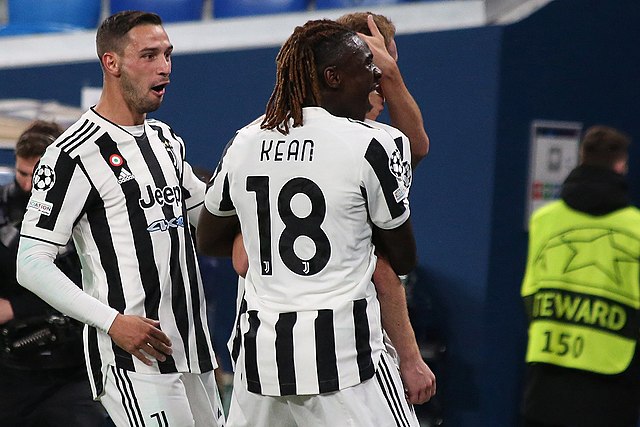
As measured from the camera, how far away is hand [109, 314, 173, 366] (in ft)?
11.2

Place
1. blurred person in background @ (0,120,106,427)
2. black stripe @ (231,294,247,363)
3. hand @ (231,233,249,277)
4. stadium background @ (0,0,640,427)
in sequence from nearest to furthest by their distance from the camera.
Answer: black stripe @ (231,294,247,363) → hand @ (231,233,249,277) → blurred person in background @ (0,120,106,427) → stadium background @ (0,0,640,427)

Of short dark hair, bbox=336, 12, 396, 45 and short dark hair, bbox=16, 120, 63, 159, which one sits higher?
short dark hair, bbox=336, 12, 396, 45

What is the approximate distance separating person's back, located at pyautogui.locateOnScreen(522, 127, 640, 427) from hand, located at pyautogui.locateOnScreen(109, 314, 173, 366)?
228 cm

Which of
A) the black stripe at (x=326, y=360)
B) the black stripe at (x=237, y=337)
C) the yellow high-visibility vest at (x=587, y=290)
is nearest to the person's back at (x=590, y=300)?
the yellow high-visibility vest at (x=587, y=290)

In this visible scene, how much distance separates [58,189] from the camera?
11.5 ft

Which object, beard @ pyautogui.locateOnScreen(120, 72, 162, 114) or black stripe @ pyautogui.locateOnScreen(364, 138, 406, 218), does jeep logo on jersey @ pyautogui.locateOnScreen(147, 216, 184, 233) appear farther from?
black stripe @ pyautogui.locateOnScreen(364, 138, 406, 218)

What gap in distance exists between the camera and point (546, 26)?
6.16 meters

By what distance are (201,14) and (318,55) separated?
5825mm

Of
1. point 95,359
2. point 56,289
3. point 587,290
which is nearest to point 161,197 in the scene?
point 56,289

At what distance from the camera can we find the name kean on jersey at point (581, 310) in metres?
5.05

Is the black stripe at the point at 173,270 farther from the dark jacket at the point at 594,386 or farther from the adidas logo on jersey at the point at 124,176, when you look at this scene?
the dark jacket at the point at 594,386

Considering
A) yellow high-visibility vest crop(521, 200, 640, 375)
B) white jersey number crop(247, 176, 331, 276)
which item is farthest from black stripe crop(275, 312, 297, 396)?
yellow high-visibility vest crop(521, 200, 640, 375)

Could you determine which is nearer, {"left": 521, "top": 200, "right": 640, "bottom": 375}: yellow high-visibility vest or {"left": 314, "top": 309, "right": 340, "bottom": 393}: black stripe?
{"left": 314, "top": 309, "right": 340, "bottom": 393}: black stripe

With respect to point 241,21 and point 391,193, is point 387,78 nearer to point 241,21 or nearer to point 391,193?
point 391,193
